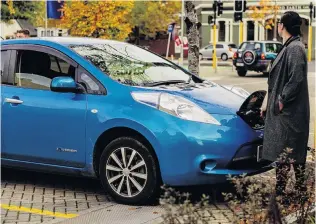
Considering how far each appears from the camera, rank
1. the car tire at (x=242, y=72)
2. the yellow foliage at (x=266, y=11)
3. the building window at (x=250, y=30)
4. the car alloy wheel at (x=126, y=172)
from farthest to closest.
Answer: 1. the building window at (x=250, y=30)
2. the yellow foliage at (x=266, y=11)
3. the car tire at (x=242, y=72)
4. the car alloy wheel at (x=126, y=172)

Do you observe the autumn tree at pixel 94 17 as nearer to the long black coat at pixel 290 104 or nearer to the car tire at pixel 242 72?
the car tire at pixel 242 72

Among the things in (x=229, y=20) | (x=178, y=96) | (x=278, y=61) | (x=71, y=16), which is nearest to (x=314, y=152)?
(x=278, y=61)

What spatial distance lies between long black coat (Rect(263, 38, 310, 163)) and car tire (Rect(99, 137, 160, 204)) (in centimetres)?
113

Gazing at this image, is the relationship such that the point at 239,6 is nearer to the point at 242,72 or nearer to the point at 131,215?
the point at 242,72

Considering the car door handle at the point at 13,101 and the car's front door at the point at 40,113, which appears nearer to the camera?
the car's front door at the point at 40,113

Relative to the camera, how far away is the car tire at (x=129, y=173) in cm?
593

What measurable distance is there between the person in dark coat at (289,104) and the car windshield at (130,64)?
145 centimetres

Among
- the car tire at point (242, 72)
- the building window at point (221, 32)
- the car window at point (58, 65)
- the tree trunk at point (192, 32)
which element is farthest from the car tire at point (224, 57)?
the car window at point (58, 65)

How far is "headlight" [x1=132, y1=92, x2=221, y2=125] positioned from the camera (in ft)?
19.4

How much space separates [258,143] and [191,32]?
5.62 metres

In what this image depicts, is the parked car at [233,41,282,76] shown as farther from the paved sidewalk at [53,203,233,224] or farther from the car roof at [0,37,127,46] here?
the paved sidewalk at [53,203,233,224]

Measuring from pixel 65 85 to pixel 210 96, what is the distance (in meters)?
1.46

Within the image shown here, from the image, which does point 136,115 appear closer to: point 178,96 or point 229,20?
point 178,96

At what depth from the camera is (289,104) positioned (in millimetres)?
5566
